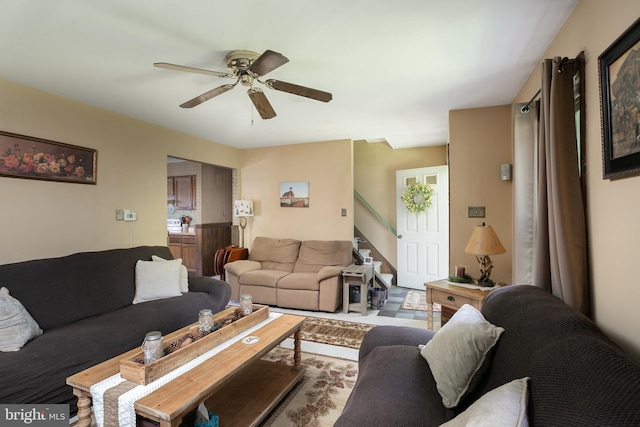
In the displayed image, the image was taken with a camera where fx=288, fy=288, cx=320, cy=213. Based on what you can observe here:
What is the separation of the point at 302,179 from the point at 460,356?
12.6 ft

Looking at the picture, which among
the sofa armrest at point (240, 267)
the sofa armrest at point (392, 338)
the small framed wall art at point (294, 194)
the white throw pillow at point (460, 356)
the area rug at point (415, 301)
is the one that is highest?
the small framed wall art at point (294, 194)

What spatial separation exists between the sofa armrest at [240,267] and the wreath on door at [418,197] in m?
2.72

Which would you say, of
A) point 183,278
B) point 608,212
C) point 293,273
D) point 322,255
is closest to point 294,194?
point 322,255

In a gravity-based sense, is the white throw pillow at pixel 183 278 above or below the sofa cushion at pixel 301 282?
above

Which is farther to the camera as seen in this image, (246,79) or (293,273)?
(293,273)

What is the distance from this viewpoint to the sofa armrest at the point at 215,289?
124 inches

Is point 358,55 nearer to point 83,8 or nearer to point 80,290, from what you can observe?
point 83,8

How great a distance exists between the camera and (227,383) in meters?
1.72

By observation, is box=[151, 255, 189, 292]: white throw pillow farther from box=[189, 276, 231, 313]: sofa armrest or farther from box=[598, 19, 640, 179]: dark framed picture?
box=[598, 19, 640, 179]: dark framed picture

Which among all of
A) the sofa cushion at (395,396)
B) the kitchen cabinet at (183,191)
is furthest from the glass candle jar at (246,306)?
the kitchen cabinet at (183,191)

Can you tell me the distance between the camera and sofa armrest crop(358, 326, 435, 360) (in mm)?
1847

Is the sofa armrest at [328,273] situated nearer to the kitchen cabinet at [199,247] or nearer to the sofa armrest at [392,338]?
the sofa armrest at [392,338]

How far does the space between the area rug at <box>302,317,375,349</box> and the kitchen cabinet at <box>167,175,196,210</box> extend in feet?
12.3

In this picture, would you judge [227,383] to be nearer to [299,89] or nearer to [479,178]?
[299,89]
